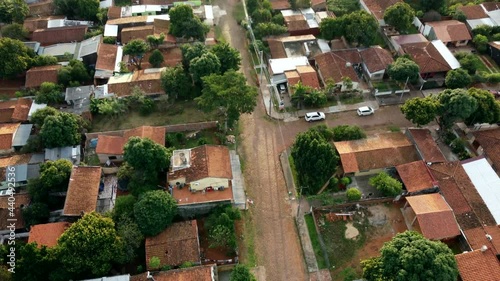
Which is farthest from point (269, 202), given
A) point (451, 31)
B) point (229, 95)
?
point (451, 31)

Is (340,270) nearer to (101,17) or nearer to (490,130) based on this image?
(490,130)

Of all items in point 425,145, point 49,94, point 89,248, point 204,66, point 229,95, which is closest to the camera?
point 89,248

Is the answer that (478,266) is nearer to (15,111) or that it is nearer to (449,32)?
(449,32)

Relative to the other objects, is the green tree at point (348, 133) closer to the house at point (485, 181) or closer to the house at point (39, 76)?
the house at point (485, 181)

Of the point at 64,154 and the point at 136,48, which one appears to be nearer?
the point at 64,154

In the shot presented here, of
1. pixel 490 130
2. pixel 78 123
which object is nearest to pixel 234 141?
pixel 78 123

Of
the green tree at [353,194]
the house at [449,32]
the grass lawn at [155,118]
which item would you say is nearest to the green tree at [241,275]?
the green tree at [353,194]

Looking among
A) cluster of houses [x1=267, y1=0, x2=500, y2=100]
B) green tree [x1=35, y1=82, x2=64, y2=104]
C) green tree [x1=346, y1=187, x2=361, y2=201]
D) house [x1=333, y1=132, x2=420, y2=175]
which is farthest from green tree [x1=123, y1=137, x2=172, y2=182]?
cluster of houses [x1=267, y1=0, x2=500, y2=100]

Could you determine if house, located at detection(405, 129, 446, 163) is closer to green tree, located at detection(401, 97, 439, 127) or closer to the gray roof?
green tree, located at detection(401, 97, 439, 127)
